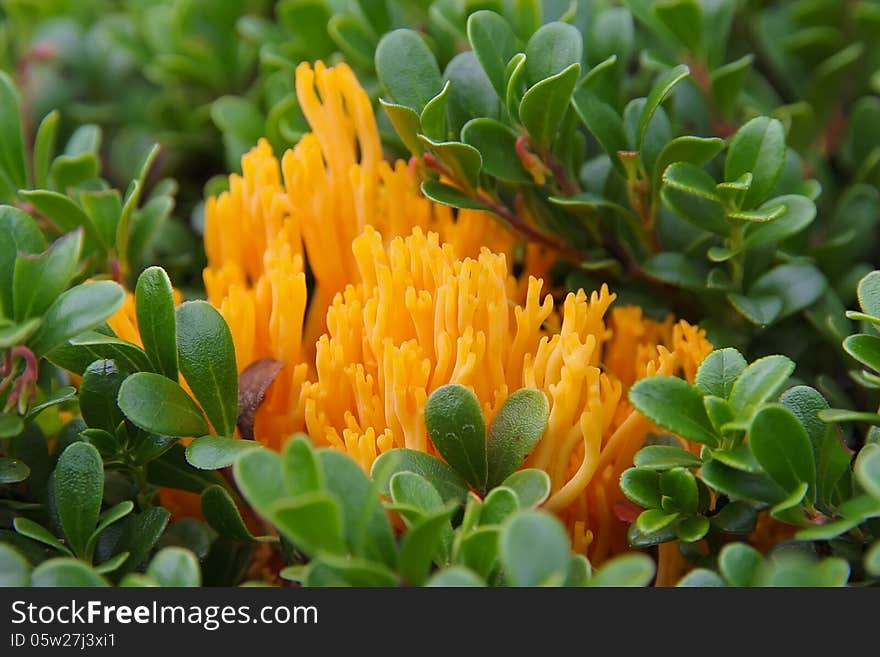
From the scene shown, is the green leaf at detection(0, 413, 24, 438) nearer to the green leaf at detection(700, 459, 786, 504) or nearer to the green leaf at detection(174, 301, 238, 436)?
the green leaf at detection(174, 301, 238, 436)

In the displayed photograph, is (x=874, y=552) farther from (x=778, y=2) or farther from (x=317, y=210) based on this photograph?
(x=778, y=2)

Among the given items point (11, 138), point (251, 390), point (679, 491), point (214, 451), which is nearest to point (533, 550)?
point (679, 491)

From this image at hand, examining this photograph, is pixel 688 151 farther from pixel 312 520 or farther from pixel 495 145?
pixel 312 520

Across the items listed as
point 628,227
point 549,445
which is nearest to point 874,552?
point 549,445

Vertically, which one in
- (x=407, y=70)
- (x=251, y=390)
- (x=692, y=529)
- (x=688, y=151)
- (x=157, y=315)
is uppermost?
(x=407, y=70)

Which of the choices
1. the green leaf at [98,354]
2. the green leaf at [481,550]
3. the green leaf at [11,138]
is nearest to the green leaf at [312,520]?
the green leaf at [481,550]

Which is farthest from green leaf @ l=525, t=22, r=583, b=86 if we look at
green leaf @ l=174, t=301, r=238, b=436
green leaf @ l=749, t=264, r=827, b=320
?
green leaf @ l=174, t=301, r=238, b=436
